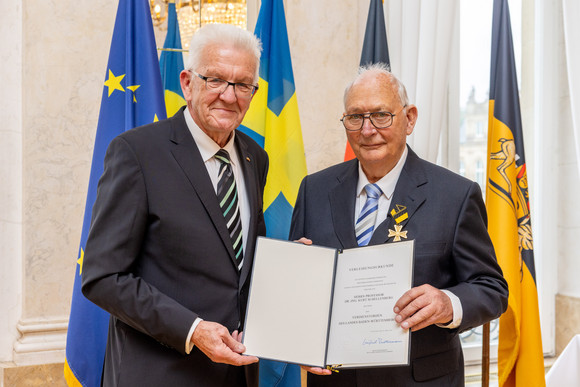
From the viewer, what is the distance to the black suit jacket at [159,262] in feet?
5.82

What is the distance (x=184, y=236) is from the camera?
73.8 inches

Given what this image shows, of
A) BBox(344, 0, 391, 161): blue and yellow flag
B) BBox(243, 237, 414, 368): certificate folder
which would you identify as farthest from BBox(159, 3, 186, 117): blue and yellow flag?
BBox(243, 237, 414, 368): certificate folder

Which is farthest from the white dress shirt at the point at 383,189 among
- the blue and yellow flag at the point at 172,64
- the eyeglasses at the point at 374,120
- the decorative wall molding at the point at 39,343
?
the decorative wall molding at the point at 39,343

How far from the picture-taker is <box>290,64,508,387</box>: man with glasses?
1961 millimetres

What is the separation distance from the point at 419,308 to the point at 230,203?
76 centimetres

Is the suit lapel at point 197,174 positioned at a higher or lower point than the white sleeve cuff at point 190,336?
higher

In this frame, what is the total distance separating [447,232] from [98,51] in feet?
7.83

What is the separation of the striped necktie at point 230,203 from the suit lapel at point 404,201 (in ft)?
1.59

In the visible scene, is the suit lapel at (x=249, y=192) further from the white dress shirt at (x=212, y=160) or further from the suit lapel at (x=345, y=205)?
the suit lapel at (x=345, y=205)

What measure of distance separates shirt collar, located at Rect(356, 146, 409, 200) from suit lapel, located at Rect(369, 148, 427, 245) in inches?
1.3

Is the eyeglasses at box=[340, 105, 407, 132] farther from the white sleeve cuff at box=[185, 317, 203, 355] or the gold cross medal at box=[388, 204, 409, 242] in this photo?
the white sleeve cuff at box=[185, 317, 203, 355]

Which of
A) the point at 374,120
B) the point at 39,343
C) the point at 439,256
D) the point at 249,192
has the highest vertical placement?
the point at 374,120

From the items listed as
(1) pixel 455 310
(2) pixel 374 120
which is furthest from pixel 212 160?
(1) pixel 455 310
